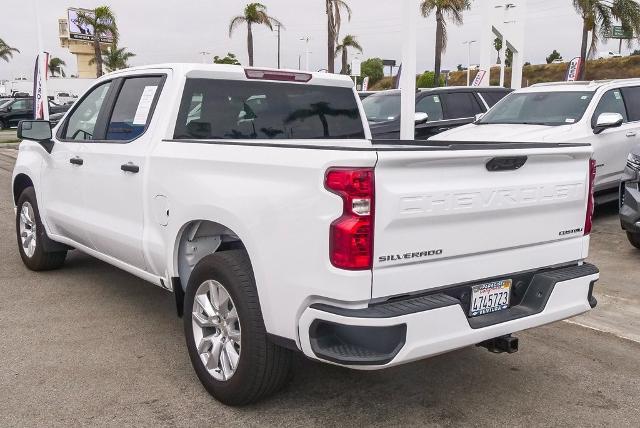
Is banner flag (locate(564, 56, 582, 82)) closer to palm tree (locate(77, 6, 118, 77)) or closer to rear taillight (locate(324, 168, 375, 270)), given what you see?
rear taillight (locate(324, 168, 375, 270))

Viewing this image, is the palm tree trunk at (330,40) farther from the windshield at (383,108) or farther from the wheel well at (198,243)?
the wheel well at (198,243)

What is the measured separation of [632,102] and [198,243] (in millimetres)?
7476

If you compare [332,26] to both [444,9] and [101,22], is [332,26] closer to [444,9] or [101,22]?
[444,9]

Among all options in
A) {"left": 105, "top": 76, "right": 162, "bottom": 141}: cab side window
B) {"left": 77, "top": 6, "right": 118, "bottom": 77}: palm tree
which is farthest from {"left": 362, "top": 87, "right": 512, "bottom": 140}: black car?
{"left": 77, "top": 6, "right": 118, "bottom": 77}: palm tree

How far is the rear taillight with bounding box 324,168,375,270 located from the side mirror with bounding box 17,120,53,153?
138 inches

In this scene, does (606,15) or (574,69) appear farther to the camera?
(606,15)

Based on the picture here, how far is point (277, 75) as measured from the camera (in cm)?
459

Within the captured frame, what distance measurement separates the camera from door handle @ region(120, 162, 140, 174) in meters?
4.20

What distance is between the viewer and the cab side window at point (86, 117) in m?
5.07

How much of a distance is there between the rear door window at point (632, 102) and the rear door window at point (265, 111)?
5.73 meters

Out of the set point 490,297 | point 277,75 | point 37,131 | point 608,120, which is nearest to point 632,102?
point 608,120

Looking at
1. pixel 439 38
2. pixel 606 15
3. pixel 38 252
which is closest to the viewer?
pixel 38 252

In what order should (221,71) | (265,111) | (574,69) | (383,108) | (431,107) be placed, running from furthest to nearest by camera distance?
1. (574,69)
2. (383,108)
3. (431,107)
4. (265,111)
5. (221,71)

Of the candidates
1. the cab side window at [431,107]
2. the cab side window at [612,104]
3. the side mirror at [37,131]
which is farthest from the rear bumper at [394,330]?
the cab side window at [431,107]
